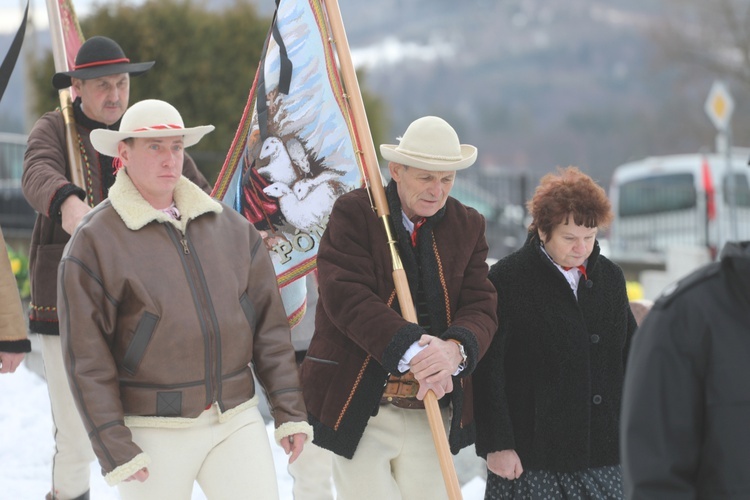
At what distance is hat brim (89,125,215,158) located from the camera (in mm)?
4266

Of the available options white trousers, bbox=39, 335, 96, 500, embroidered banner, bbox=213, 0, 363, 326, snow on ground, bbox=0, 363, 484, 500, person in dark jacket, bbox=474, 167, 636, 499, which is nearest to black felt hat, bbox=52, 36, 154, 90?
embroidered banner, bbox=213, 0, 363, 326

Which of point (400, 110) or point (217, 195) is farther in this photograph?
point (400, 110)

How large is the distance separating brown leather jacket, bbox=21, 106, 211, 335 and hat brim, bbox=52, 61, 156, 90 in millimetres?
120

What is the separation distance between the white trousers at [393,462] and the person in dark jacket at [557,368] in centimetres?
24

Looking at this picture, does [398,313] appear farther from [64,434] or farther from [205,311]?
[64,434]

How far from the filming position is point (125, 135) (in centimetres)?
429

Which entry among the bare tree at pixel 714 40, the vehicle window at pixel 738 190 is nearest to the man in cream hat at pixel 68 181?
the vehicle window at pixel 738 190

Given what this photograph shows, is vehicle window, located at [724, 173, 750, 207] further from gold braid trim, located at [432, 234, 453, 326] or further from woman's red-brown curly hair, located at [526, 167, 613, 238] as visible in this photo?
gold braid trim, located at [432, 234, 453, 326]

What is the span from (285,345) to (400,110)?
88692mm

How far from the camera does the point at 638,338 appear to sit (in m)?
3.00

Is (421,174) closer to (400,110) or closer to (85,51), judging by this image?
(85,51)

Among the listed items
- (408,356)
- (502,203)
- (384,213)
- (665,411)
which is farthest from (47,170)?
(502,203)

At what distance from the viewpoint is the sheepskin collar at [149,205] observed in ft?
13.7

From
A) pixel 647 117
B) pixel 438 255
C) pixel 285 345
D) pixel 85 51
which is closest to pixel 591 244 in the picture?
pixel 438 255
